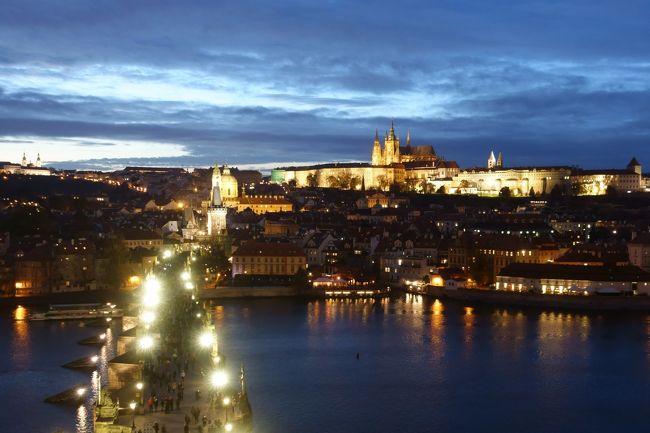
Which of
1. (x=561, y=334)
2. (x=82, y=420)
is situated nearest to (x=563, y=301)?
(x=561, y=334)

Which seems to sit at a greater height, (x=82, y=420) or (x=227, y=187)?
(x=227, y=187)

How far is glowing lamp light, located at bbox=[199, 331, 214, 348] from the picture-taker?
14.2 m

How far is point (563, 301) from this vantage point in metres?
24.6

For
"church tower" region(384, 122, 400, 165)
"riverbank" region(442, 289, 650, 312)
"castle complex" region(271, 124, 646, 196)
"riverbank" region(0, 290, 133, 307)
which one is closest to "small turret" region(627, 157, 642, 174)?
"castle complex" region(271, 124, 646, 196)

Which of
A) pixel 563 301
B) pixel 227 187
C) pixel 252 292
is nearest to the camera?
pixel 563 301

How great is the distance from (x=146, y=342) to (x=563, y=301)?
14.2m

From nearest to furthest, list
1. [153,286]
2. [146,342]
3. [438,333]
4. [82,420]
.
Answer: [82,420] → [146,342] → [438,333] → [153,286]

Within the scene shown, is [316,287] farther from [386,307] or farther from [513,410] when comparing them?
[513,410]

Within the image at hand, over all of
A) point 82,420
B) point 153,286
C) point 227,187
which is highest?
point 227,187

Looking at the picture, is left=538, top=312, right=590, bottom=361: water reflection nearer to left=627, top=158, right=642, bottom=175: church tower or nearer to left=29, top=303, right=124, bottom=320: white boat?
left=29, top=303, right=124, bottom=320: white boat

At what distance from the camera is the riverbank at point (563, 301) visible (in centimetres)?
2414

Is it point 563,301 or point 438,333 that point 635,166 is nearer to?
point 563,301

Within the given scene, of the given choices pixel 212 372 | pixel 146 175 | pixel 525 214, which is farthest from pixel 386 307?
pixel 146 175

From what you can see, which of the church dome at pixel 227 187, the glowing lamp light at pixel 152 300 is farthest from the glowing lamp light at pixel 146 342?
the church dome at pixel 227 187
